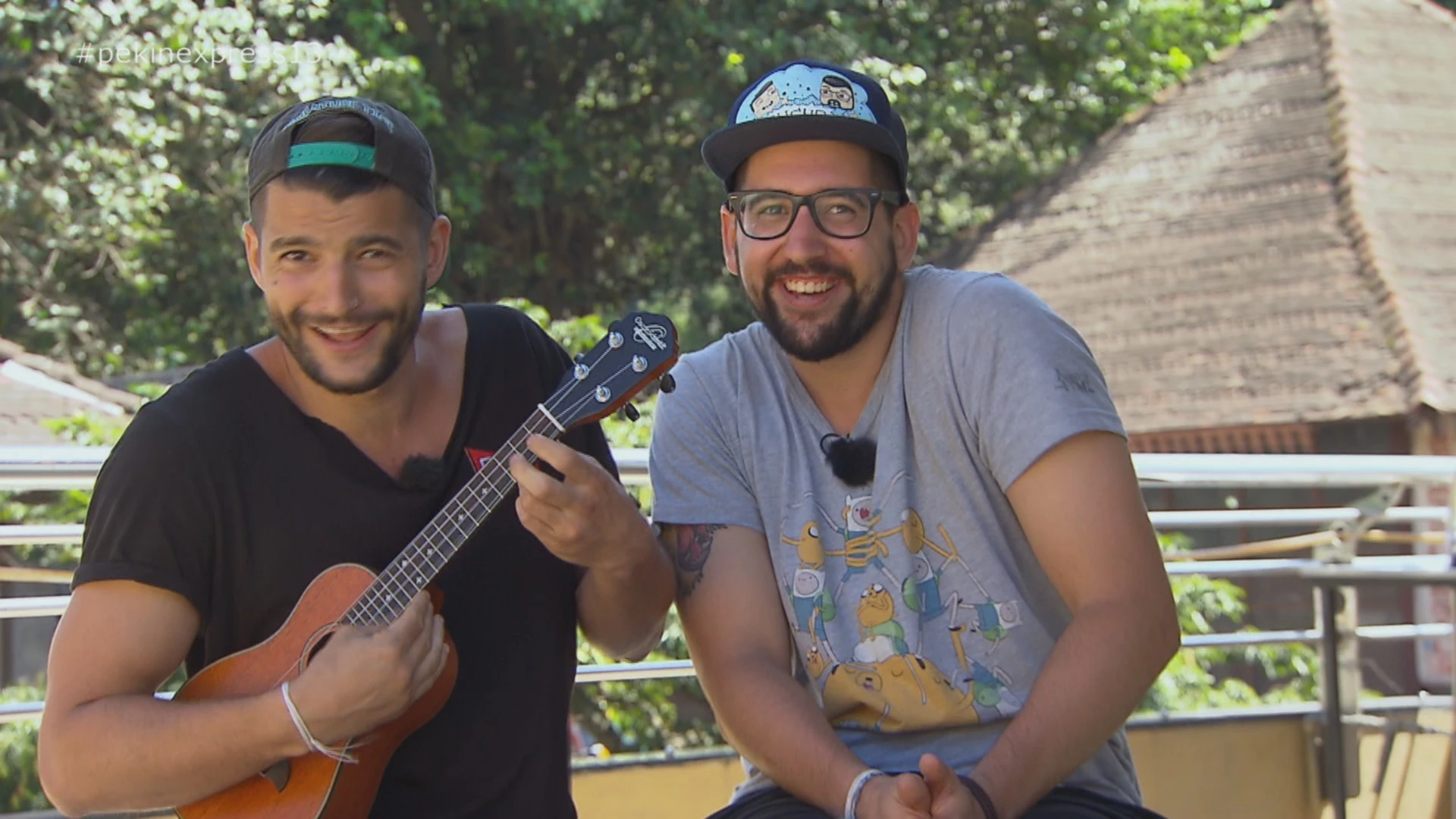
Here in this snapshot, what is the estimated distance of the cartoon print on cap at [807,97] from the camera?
99.3 inches

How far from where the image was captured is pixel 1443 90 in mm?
13383

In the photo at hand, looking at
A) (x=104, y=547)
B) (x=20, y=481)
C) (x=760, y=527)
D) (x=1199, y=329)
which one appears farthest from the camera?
(x=1199, y=329)

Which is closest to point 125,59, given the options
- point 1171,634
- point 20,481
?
point 20,481

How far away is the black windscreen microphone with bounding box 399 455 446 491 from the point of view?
2385mm

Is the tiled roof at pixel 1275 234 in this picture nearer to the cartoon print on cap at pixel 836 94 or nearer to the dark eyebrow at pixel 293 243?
the cartoon print on cap at pixel 836 94

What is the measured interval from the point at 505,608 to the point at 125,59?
7907 millimetres

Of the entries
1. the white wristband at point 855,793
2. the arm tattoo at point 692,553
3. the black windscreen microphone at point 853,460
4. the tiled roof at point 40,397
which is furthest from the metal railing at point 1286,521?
the tiled roof at point 40,397

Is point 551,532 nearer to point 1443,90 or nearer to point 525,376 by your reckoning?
point 525,376

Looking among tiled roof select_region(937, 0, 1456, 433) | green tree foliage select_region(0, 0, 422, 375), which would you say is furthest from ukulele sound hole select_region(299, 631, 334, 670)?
tiled roof select_region(937, 0, 1456, 433)

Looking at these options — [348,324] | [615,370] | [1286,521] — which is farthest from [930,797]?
[1286,521]

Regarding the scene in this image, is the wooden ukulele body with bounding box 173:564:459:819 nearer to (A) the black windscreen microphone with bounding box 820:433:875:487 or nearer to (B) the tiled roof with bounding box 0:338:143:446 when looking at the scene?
(A) the black windscreen microphone with bounding box 820:433:875:487

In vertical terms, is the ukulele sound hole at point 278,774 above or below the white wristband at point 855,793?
above

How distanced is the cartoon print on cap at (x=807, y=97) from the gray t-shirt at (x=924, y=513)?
0.31 meters

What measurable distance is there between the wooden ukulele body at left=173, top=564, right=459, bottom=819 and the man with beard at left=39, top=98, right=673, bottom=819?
0.04m
